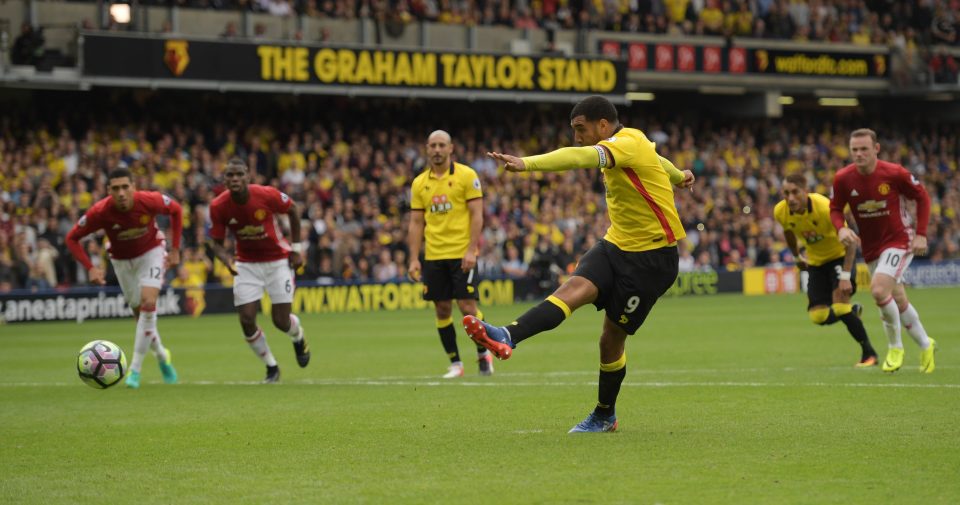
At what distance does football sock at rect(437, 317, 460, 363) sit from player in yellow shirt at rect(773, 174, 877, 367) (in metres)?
3.76

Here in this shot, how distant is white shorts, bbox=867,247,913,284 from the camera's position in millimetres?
13625

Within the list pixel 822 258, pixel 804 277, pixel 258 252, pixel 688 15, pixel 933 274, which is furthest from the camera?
pixel 688 15

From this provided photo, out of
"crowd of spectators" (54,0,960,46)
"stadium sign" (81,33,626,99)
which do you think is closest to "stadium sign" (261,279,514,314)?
"stadium sign" (81,33,626,99)

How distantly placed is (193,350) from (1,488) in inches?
500

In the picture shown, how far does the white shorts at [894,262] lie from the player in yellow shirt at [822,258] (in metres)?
0.77

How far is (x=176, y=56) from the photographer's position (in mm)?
34281

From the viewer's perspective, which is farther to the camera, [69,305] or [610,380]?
[69,305]

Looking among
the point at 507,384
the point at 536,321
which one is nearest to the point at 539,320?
the point at 536,321

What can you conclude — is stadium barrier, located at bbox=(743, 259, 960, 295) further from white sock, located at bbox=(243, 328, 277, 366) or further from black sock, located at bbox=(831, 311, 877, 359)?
white sock, located at bbox=(243, 328, 277, 366)

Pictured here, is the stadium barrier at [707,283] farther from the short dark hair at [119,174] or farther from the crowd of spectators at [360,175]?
the short dark hair at [119,174]

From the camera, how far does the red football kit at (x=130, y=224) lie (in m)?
14.4

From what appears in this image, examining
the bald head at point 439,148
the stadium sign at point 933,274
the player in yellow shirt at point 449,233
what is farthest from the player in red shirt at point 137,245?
the stadium sign at point 933,274

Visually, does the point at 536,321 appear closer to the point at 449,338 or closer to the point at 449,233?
the point at 449,233

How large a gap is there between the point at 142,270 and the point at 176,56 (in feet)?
67.1
